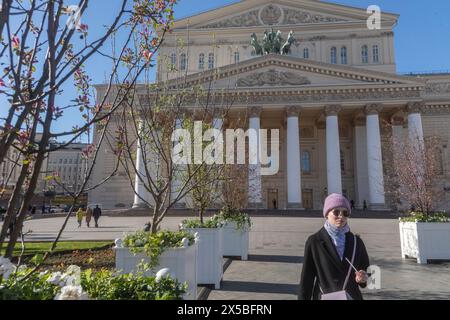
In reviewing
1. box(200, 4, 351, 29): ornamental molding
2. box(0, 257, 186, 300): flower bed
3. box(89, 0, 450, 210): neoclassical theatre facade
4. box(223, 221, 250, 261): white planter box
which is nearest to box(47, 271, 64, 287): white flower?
box(0, 257, 186, 300): flower bed

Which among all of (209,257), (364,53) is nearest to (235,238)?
(209,257)

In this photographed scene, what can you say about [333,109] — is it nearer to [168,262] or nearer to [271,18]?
[271,18]

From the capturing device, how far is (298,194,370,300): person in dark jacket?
→ 9.48 feet

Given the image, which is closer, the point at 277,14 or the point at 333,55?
the point at 333,55

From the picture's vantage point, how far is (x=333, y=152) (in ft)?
110

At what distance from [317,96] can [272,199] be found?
12.6 m

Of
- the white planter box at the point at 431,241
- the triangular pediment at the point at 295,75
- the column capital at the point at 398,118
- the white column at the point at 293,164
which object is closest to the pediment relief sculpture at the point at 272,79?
the triangular pediment at the point at 295,75

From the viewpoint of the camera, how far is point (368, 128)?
33594 mm

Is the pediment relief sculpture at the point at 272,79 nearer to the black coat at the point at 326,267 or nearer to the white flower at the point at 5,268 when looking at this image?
the black coat at the point at 326,267

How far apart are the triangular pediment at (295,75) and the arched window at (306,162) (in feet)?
30.7

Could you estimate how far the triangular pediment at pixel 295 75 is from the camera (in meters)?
33.8
